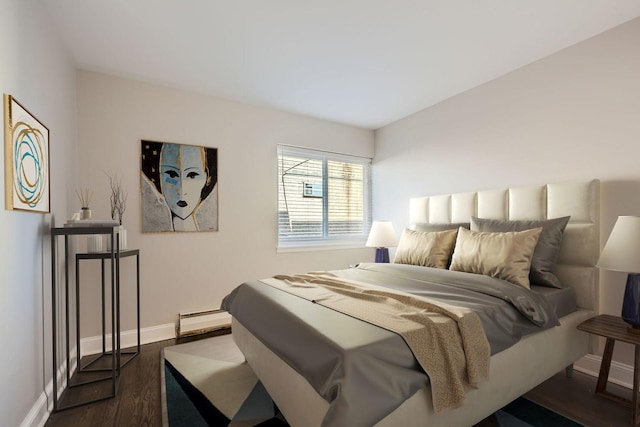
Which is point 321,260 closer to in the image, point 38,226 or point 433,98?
point 433,98

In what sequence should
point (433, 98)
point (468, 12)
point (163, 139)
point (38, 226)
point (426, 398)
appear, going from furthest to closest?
point (433, 98), point (163, 139), point (468, 12), point (38, 226), point (426, 398)

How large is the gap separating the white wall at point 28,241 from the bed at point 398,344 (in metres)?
1.15

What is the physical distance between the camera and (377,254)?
12.5 ft

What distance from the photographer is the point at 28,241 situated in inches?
67.2

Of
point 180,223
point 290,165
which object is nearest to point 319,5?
point 290,165

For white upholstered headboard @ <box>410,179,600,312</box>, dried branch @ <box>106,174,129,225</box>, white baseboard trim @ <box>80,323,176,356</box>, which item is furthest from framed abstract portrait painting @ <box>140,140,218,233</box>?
white upholstered headboard @ <box>410,179,600,312</box>

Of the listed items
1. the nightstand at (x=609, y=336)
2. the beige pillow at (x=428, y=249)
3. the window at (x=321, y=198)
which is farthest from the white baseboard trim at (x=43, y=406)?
the nightstand at (x=609, y=336)

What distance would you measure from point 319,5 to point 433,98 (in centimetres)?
192

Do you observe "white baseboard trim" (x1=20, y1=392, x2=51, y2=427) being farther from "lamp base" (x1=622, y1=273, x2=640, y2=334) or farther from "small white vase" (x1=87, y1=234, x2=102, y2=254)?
"lamp base" (x1=622, y1=273, x2=640, y2=334)

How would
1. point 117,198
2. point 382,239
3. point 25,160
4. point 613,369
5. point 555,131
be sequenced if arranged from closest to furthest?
point 25,160 → point 613,369 → point 555,131 → point 117,198 → point 382,239

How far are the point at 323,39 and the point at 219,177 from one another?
180cm

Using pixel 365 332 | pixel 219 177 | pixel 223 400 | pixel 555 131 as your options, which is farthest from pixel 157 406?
pixel 555 131

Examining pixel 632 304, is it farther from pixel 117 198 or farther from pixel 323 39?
pixel 117 198

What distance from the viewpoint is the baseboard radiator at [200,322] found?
3031mm
